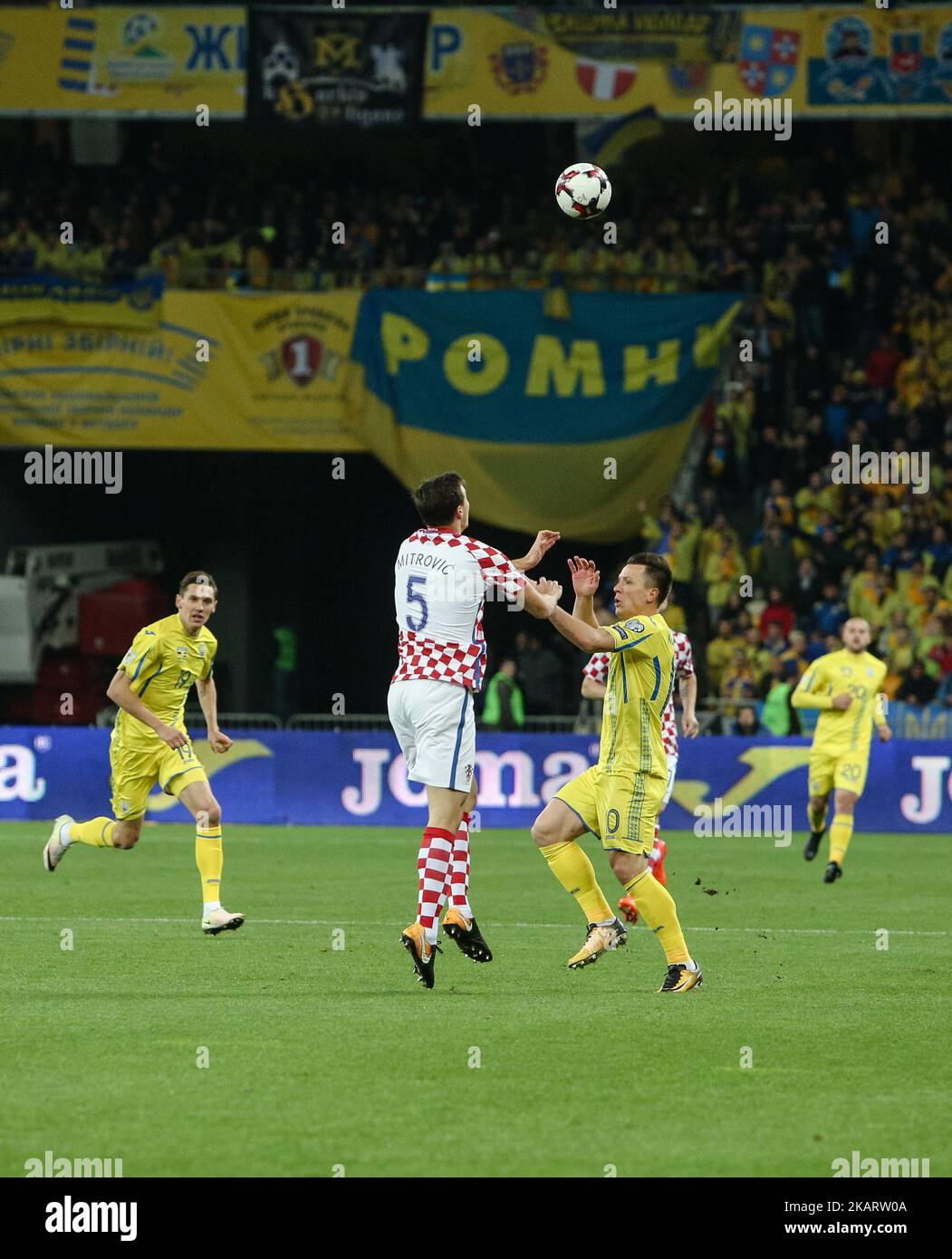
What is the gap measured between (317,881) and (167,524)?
16.6 meters

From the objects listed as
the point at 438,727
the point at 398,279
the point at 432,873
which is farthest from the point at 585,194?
the point at 398,279

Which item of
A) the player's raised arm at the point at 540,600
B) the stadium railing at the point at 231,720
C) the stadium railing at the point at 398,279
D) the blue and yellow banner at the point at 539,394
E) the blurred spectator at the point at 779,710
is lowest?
the stadium railing at the point at 231,720

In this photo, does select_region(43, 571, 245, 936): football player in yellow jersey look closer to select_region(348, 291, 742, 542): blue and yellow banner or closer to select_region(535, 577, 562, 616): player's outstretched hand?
select_region(535, 577, 562, 616): player's outstretched hand

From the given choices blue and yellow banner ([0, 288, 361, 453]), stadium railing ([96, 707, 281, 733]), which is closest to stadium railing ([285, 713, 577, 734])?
stadium railing ([96, 707, 281, 733])

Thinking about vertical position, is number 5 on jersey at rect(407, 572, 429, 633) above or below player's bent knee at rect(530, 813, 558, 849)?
above

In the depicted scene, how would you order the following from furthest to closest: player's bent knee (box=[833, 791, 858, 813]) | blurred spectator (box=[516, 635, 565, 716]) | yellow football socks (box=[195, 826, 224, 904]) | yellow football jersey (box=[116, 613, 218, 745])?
blurred spectator (box=[516, 635, 565, 716]) < player's bent knee (box=[833, 791, 858, 813]) < yellow football jersey (box=[116, 613, 218, 745]) < yellow football socks (box=[195, 826, 224, 904])

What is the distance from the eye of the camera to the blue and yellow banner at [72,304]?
27.2 m

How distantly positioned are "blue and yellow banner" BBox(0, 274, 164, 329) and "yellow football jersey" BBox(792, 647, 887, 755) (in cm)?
1268

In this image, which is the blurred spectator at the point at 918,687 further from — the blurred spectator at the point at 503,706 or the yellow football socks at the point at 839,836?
the yellow football socks at the point at 839,836

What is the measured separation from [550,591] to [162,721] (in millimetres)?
3698

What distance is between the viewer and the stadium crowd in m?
25.0

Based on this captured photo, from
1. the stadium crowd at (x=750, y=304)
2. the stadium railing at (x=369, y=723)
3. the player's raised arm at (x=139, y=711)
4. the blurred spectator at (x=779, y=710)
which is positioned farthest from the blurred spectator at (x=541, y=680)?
the player's raised arm at (x=139, y=711)

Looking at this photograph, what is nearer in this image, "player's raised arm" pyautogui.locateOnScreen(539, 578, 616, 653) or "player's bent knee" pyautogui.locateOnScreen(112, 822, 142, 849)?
"player's raised arm" pyautogui.locateOnScreen(539, 578, 616, 653)
